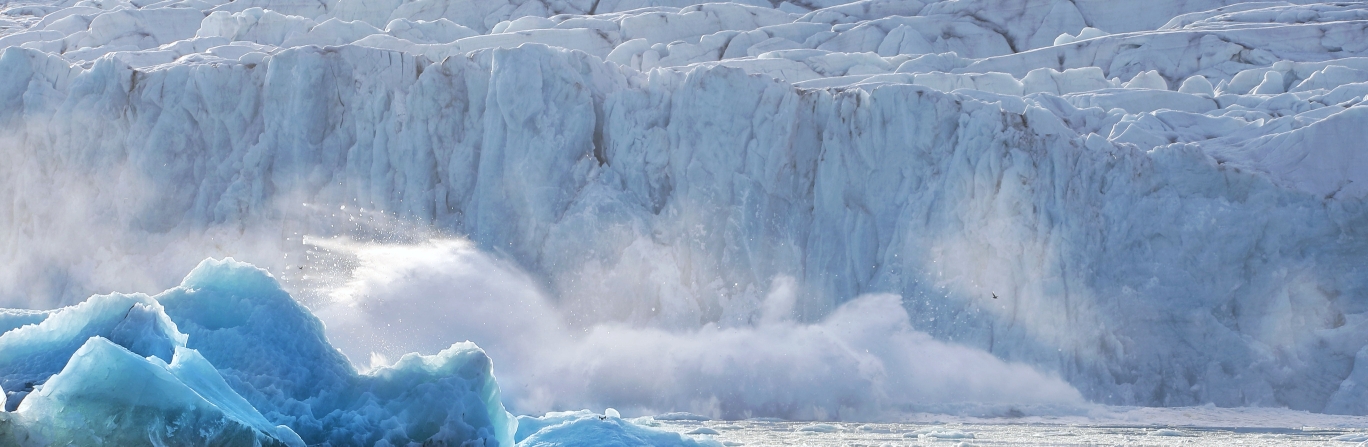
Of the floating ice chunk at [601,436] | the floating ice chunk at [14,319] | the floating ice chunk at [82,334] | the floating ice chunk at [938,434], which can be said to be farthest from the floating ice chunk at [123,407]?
the floating ice chunk at [938,434]

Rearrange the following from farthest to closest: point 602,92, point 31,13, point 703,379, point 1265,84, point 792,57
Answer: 1. point 31,13
2. point 792,57
3. point 1265,84
4. point 602,92
5. point 703,379

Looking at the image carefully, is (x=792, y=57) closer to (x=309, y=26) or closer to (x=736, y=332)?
(x=736, y=332)

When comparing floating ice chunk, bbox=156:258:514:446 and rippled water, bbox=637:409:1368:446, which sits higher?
floating ice chunk, bbox=156:258:514:446

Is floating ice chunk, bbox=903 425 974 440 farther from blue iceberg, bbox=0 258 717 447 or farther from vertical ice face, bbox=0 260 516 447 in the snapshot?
vertical ice face, bbox=0 260 516 447

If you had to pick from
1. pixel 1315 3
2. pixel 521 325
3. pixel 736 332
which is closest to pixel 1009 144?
pixel 736 332

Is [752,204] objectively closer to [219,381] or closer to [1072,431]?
[1072,431]

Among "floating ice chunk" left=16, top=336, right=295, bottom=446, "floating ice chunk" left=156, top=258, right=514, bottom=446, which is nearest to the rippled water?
"floating ice chunk" left=156, top=258, right=514, bottom=446

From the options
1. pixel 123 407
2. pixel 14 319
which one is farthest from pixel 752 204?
pixel 123 407

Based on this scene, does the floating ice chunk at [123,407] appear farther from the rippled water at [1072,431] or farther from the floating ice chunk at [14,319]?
the rippled water at [1072,431]

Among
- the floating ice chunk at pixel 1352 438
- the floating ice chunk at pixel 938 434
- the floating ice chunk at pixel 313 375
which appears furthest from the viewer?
the floating ice chunk at pixel 938 434
